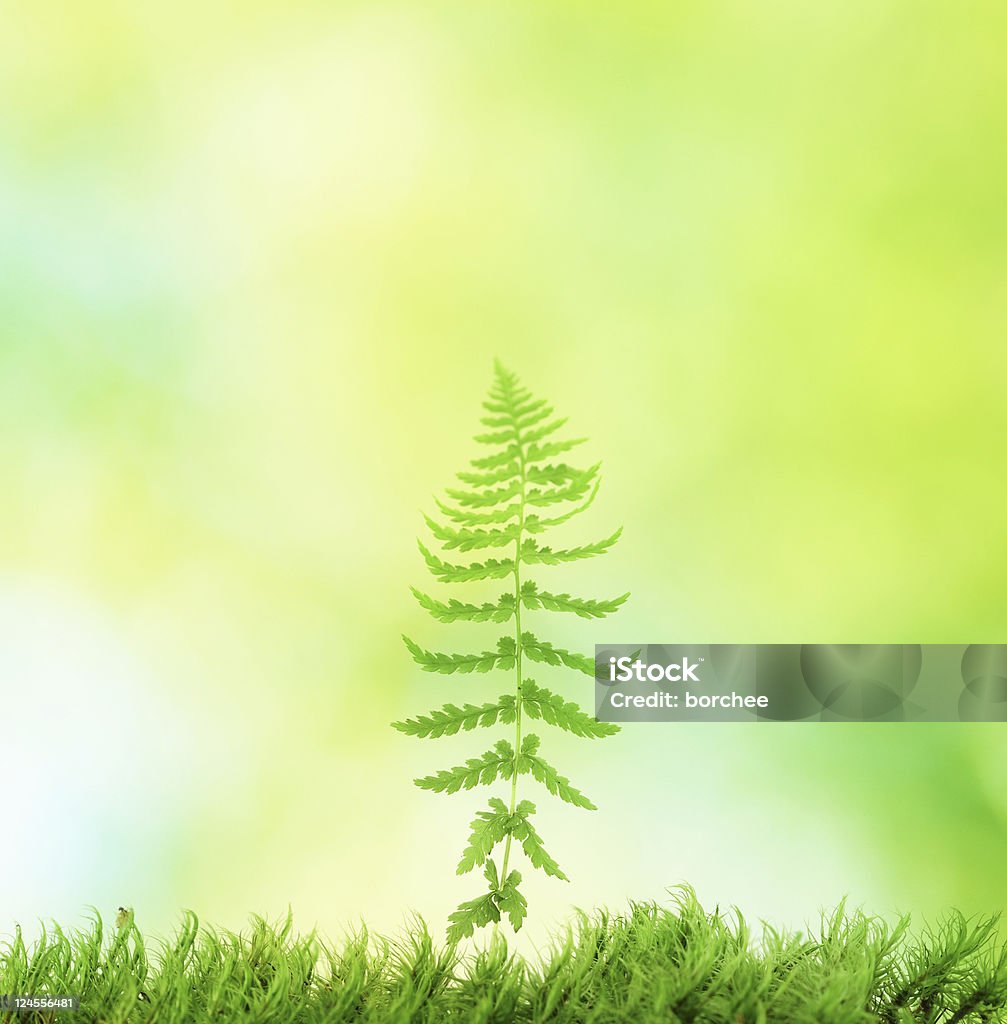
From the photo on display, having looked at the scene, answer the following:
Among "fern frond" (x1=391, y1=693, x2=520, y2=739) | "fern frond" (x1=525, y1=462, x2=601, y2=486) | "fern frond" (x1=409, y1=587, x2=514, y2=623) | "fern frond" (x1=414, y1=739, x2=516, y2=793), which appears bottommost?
"fern frond" (x1=414, y1=739, x2=516, y2=793)

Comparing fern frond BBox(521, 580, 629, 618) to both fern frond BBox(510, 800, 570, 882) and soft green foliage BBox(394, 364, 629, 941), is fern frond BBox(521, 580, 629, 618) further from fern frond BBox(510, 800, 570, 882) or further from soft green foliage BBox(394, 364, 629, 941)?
fern frond BBox(510, 800, 570, 882)

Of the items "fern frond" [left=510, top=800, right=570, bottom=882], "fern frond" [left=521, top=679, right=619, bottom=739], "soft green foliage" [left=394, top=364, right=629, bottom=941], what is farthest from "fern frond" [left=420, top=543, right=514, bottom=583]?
"fern frond" [left=510, top=800, right=570, bottom=882]

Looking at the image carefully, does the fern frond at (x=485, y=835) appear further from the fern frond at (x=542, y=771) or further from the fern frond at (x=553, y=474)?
the fern frond at (x=553, y=474)

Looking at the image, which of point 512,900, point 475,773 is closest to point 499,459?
point 475,773

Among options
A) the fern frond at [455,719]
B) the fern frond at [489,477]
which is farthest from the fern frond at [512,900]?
the fern frond at [489,477]

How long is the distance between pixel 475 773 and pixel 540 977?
7.0 inches

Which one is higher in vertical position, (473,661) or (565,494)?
(565,494)

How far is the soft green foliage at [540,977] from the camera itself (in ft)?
2.26

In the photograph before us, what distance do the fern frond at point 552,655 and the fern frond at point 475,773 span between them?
84 millimetres

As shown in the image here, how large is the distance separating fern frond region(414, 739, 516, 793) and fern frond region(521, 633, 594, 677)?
0.08 metres

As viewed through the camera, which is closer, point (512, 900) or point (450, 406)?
point (512, 900)

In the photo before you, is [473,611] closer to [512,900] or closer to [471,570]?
[471,570]

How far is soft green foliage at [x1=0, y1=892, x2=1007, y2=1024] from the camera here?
0.69m

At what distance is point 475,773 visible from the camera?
78cm
